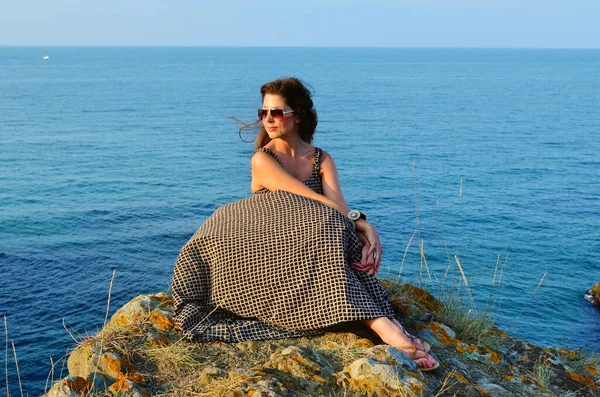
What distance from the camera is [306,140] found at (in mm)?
6676

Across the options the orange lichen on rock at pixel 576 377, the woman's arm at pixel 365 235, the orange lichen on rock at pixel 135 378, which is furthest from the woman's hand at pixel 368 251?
the orange lichen on rock at pixel 576 377

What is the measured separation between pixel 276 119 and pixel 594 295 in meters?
27.5

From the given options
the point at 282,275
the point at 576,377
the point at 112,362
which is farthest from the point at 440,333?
the point at 112,362

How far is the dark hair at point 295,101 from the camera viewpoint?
20.5 ft

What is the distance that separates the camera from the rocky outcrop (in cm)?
447

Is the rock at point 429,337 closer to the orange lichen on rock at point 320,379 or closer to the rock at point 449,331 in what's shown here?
the rock at point 449,331

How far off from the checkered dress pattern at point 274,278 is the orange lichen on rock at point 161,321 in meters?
0.11

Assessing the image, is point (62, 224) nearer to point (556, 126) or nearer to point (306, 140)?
point (306, 140)

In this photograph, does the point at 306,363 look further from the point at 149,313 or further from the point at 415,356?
the point at 149,313

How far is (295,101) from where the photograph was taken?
248 inches

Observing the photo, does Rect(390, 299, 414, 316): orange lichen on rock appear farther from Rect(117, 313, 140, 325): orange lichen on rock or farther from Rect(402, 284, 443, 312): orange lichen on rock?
Rect(117, 313, 140, 325): orange lichen on rock

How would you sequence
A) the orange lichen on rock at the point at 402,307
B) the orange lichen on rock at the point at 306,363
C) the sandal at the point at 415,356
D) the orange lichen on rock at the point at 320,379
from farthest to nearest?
the orange lichen on rock at the point at 402,307 < the sandal at the point at 415,356 < the orange lichen on rock at the point at 306,363 < the orange lichen on rock at the point at 320,379

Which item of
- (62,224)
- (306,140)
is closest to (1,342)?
(62,224)

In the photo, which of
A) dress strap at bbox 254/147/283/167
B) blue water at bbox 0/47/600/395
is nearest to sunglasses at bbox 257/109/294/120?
dress strap at bbox 254/147/283/167
